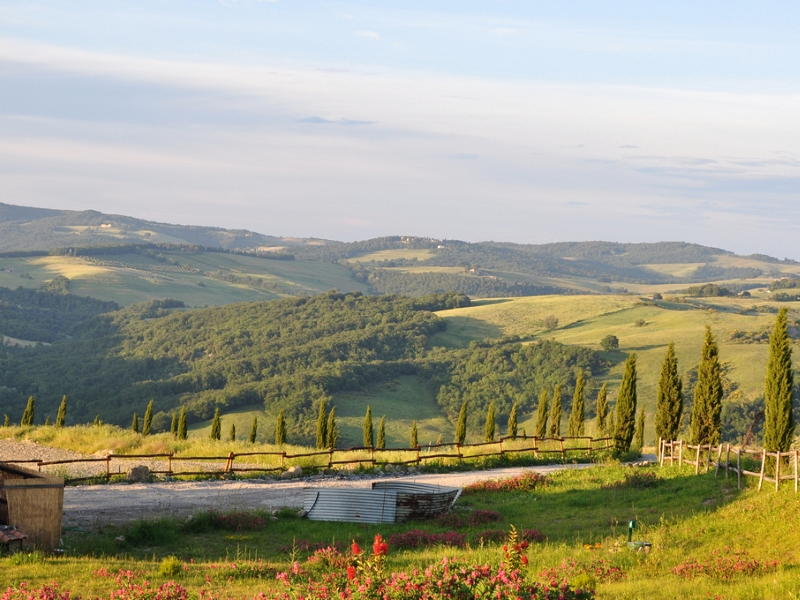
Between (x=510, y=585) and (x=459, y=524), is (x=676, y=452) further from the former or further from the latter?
(x=510, y=585)

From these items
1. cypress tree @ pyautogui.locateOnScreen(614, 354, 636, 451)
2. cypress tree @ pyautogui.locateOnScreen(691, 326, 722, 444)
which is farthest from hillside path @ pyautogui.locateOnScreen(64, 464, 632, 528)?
cypress tree @ pyautogui.locateOnScreen(614, 354, 636, 451)

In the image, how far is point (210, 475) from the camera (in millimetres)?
32062

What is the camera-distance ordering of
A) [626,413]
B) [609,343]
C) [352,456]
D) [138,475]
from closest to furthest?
[138,475] → [352,456] → [626,413] → [609,343]

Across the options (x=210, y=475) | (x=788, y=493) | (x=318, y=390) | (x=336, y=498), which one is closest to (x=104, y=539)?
(x=336, y=498)

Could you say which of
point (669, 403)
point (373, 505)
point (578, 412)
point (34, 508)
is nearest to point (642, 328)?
point (578, 412)

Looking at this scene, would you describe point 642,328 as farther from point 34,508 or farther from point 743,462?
point 34,508

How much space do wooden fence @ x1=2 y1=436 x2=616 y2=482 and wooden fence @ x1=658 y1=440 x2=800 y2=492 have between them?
21.8 ft

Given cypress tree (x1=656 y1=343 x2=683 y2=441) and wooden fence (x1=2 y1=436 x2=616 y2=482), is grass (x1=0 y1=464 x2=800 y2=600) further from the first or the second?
cypress tree (x1=656 y1=343 x2=683 y2=441)

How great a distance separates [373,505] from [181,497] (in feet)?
20.5

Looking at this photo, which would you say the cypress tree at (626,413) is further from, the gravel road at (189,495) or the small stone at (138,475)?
the small stone at (138,475)

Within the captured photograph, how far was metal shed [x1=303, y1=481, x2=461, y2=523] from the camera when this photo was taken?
2477 centimetres

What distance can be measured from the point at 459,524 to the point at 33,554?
1093cm

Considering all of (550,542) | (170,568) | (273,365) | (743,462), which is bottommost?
(273,365)

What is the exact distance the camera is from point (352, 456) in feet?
127
